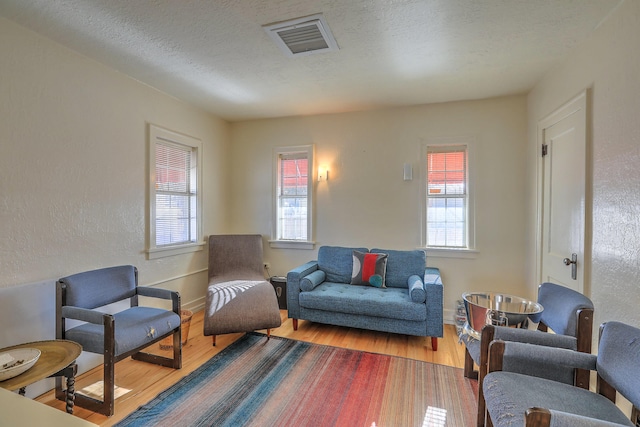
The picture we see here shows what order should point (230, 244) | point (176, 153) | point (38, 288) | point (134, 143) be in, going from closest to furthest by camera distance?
point (38, 288) < point (134, 143) < point (176, 153) < point (230, 244)

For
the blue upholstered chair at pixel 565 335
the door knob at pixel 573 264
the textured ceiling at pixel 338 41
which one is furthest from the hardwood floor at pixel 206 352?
the textured ceiling at pixel 338 41

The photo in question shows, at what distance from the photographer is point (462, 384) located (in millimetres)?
2229

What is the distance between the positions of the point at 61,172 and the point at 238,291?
1786mm

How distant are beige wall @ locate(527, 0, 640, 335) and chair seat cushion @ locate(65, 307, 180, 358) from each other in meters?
3.05

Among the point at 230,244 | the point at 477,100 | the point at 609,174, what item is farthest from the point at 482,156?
the point at 230,244

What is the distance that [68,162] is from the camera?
2.33 m

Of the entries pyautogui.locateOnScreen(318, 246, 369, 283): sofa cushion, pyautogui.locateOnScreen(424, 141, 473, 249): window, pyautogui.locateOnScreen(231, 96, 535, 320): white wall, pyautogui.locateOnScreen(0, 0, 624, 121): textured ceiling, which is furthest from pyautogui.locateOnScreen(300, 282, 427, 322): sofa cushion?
pyautogui.locateOnScreen(0, 0, 624, 121): textured ceiling

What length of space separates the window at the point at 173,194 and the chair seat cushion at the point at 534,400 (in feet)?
10.3

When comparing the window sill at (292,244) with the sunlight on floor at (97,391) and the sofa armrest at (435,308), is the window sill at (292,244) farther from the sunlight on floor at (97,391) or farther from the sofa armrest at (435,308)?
the sunlight on floor at (97,391)

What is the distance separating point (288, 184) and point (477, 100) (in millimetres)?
2550

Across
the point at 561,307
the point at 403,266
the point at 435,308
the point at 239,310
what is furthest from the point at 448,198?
the point at 239,310

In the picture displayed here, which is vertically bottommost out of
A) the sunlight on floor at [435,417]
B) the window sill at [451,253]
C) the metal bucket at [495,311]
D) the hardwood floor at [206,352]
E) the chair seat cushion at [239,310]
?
the hardwood floor at [206,352]

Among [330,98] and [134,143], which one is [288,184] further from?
[134,143]

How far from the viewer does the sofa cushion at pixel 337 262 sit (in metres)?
3.54
